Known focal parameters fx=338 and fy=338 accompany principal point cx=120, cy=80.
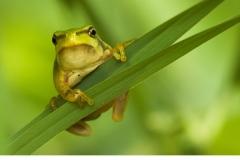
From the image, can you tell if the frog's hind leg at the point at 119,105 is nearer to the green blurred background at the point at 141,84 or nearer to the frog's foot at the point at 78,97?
the green blurred background at the point at 141,84

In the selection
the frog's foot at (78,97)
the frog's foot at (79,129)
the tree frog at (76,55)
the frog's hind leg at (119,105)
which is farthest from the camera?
the frog's foot at (79,129)

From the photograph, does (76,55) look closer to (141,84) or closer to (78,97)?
(78,97)

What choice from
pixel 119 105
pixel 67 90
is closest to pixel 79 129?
pixel 119 105

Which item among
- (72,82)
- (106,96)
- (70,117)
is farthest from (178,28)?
(72,82)

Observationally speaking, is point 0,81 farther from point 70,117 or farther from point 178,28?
point 178,28

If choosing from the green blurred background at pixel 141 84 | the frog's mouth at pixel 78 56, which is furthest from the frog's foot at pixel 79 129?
the frog's mouth at pixel 78 56

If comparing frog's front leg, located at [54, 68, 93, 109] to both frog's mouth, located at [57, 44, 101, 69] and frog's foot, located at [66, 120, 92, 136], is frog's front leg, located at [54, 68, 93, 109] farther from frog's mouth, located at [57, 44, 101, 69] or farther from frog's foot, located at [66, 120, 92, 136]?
frog's foot, located at [66, 120, 92, 136]
